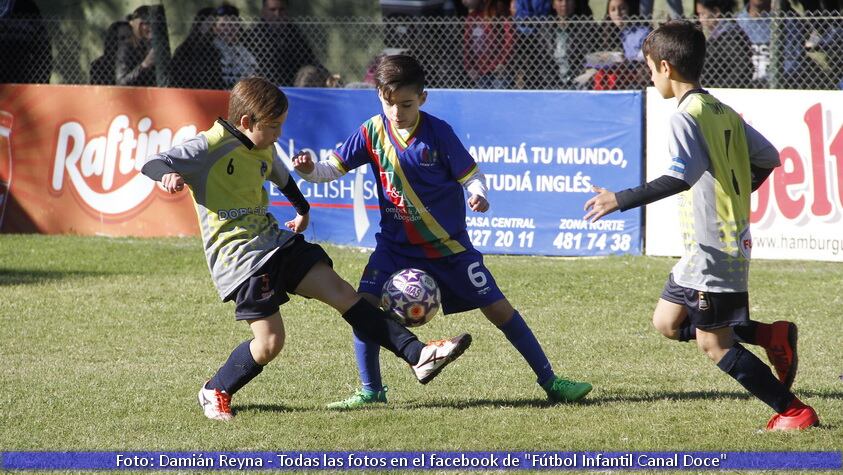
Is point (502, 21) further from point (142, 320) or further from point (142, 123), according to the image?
point (142, 320)

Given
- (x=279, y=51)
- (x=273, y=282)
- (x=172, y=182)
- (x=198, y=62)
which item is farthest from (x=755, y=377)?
(x=198, y=62)

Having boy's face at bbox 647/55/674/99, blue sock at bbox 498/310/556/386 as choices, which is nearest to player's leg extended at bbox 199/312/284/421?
blue sock at bbox 498/310/556/386

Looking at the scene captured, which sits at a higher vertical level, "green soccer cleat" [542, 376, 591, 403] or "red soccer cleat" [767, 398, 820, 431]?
"red soccer cleat" [767, 398, 820, 431]

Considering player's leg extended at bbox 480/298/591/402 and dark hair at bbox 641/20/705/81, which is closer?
dark hair at bbox 641/20/705/81

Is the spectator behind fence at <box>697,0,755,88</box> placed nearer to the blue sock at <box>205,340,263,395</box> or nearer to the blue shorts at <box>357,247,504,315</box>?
the blue shorts at <box>357,247,504,315</box>

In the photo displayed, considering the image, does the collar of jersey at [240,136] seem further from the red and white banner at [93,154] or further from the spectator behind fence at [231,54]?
the spectator behind fence at [231,54]

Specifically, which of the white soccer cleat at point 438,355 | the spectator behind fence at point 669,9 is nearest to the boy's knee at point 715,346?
the white soccer cleat at point 438,355

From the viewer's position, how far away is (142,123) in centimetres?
1180

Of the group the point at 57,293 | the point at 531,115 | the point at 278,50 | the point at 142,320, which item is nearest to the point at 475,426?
the point at 142,320

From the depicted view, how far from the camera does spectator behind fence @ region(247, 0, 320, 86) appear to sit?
512 inches

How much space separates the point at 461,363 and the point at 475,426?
145 cm

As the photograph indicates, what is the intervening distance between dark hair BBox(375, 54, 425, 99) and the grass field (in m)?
1.47

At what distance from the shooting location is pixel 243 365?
17.4ft

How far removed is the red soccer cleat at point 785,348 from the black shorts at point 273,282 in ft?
6.61
